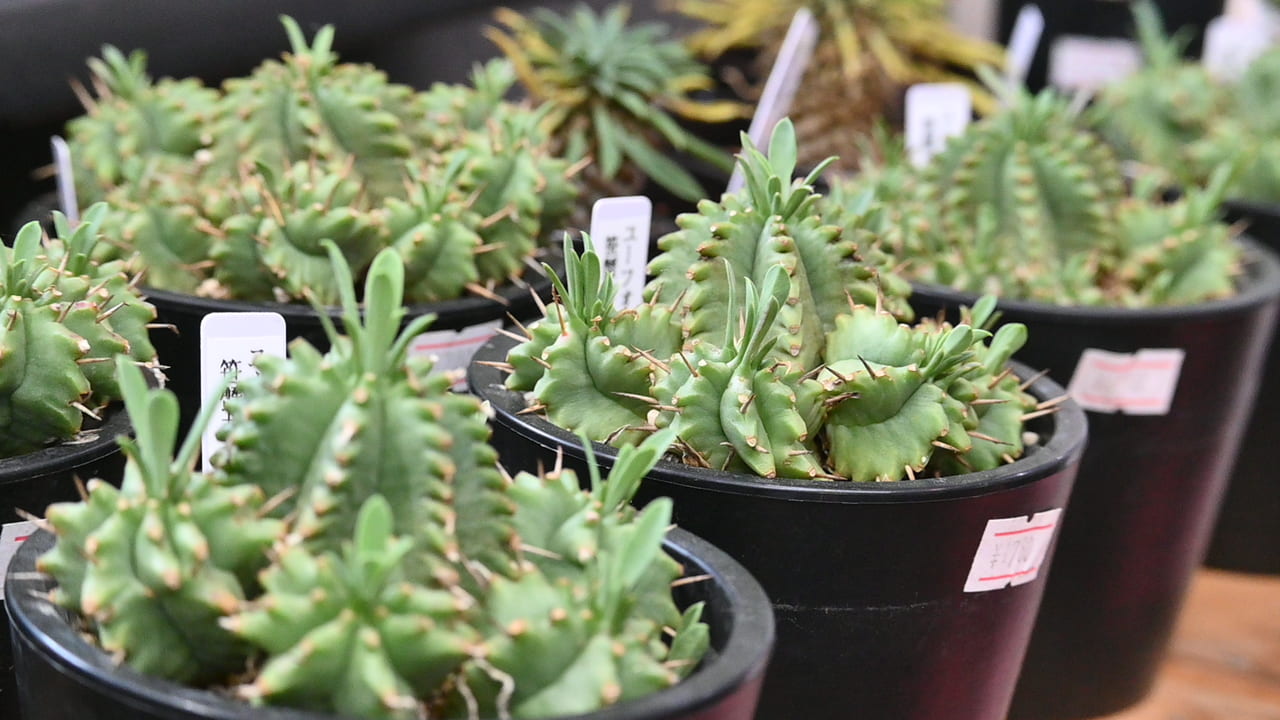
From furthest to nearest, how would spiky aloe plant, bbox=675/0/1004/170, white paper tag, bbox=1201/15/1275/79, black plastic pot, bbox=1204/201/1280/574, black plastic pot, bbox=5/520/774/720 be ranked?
white paper tag, bbox=1201/15/1275/79 → spiky aloe plant, bbox=675/0/1004/170 → black plastic pot, bbox=1204/201/1280/574 → black plastic pot, bbox=5/520/774/720

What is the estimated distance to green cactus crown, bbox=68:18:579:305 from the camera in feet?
4.01

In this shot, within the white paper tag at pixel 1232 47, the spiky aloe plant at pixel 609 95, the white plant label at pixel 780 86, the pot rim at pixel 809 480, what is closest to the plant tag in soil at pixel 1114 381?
the pot rim at pixel 809 480

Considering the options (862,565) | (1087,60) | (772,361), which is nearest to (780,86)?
(772,361)

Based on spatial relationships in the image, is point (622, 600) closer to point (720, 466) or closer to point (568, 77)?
point (720, 466)

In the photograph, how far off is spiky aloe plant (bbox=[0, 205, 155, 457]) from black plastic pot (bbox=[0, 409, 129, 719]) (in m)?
0.02

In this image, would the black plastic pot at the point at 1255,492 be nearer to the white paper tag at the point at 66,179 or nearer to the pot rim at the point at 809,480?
the pot rim at the point at 809,480

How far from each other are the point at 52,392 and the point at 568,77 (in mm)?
998

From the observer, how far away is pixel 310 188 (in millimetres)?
1228

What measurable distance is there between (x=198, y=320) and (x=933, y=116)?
3.07ft

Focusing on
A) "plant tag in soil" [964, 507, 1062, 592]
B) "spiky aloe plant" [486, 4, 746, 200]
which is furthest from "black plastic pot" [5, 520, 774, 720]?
"spiky aloe plant" [486, 4, 746, 200]

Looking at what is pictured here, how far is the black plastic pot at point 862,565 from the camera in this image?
3.01ft

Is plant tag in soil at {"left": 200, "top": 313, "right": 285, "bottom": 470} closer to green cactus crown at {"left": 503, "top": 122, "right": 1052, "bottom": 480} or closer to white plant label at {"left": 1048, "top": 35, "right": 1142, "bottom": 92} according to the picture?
green cactus crown at {"left": 503, "top": 122, "right": 1052, "bottom": 480}

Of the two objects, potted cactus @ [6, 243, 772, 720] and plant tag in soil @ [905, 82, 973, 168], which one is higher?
plant tag in soil @ [905, 82, 973, 168]

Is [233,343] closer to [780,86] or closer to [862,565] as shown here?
[862,565]
